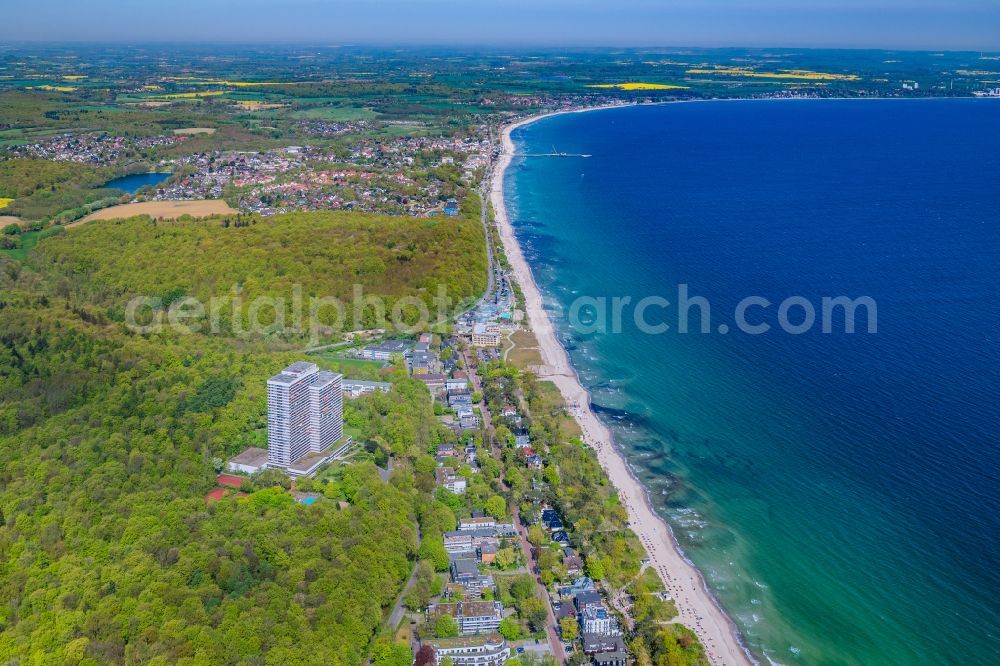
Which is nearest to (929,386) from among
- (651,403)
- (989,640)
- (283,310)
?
(651,403)

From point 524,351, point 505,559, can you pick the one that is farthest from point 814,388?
point 505,559

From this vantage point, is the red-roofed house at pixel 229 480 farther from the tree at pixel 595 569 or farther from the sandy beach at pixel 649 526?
the sandy beach at pixel 649 526

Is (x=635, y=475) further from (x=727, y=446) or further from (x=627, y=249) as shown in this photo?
(x=627, y=249)

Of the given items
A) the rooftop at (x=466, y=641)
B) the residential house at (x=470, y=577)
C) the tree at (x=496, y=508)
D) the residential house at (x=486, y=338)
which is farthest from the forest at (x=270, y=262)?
the rooftop at (x=466, y=641)

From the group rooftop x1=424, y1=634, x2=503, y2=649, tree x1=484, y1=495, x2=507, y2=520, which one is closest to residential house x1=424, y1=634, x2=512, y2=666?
rooftop x1=424, y1=634, x2=503, y2=649

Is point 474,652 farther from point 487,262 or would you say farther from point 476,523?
point 487,262

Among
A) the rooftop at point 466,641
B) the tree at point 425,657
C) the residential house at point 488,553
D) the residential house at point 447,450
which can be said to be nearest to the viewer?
the tree at point 425,657
